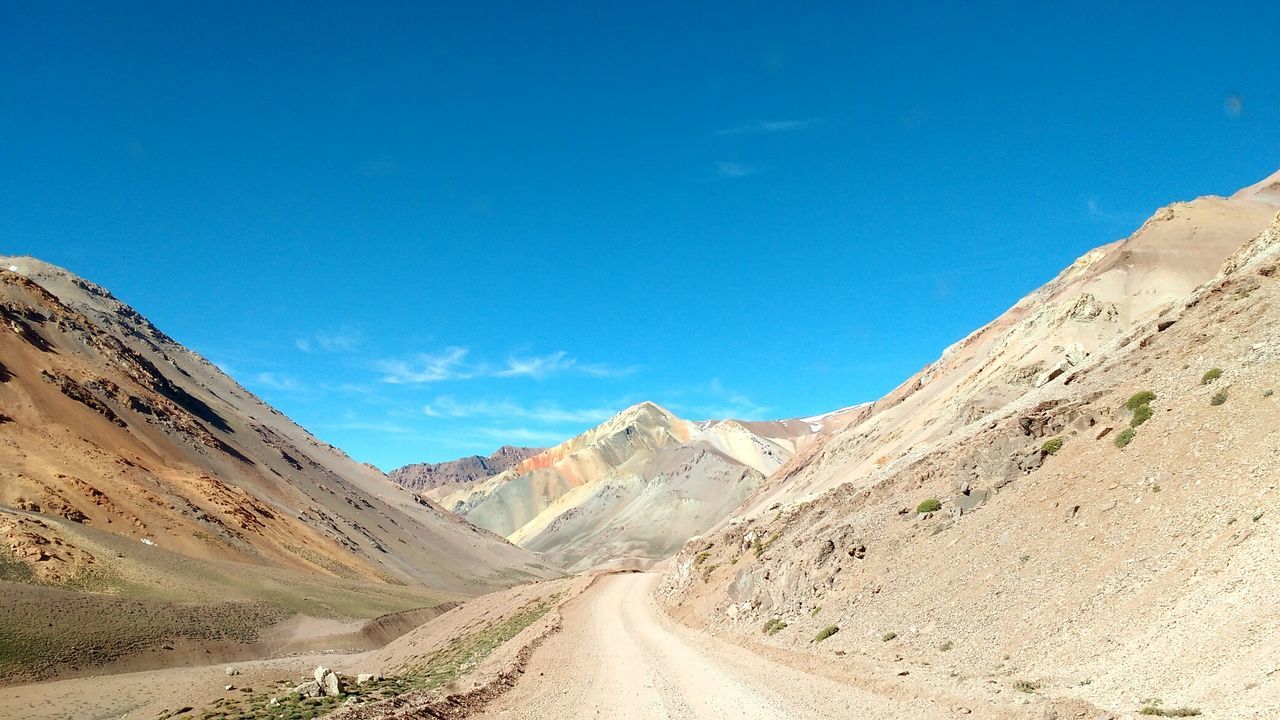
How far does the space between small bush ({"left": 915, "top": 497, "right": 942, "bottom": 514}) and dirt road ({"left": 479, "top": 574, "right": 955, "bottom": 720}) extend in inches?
400

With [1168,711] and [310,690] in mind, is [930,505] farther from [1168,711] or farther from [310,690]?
[310,690]

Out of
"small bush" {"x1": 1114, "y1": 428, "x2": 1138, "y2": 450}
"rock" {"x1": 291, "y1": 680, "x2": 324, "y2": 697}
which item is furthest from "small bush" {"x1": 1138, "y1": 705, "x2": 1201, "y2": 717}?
"rock" {"x1": 291, "y1": 680, "x2": 324, "y2": 697}

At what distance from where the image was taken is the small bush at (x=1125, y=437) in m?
24.0

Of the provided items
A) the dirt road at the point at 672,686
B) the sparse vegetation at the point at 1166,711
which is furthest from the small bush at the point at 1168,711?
the dirt road at the point at 672,686

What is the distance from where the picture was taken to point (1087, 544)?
20266 millimetres

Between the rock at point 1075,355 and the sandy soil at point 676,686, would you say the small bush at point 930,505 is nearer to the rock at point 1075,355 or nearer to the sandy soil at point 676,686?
the sandy soil at point 676,686

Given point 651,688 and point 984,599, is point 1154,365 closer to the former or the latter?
point 984,599

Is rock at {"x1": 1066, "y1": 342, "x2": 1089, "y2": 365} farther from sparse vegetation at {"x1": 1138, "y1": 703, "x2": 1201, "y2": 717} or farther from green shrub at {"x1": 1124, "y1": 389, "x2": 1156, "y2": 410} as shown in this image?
sparse vegetation at {"x1": 1138, "y1": 703, "x2": 1201, "y2": 717}

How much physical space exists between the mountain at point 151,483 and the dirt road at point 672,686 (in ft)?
146

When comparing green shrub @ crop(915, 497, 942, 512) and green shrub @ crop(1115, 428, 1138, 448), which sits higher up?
green shrub @ crop(1115, 428, 1138, 448)

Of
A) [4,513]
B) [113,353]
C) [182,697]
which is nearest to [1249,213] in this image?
[182,697]

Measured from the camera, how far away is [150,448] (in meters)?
98.6

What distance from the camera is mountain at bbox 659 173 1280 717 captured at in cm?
Answer: 1466

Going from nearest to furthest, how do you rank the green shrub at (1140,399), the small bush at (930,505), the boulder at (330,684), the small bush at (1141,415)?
the small bush at (1141,415) → the green shrub at (1140,399) → the boulder at (330,684) → the small bush at (930,505)
